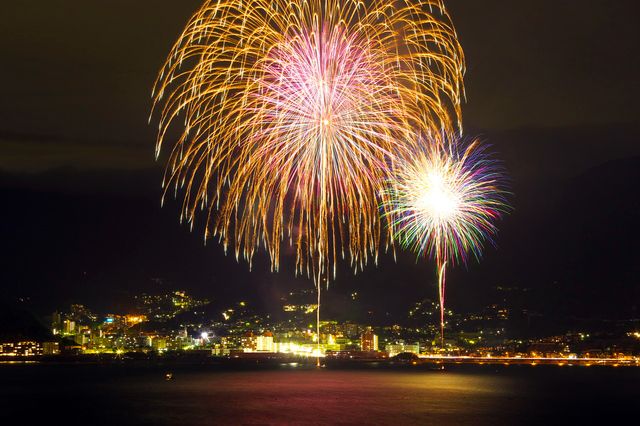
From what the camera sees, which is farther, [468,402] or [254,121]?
[468,402]

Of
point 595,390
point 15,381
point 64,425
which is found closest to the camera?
point 64,425

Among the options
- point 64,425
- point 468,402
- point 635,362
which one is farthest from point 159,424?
point 635,362

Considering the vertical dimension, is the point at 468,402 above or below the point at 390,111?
below

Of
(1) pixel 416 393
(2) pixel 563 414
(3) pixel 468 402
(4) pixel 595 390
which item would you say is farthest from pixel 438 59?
(4) pixel 595 390

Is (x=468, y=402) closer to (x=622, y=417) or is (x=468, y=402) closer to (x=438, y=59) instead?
(x=622, y=417)

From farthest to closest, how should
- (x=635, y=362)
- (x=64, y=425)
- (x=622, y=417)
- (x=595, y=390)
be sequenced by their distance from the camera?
1. (x=635, y=362)
2. (x=595, y=390)
3. (x=622, y=417)
4. (x=64, y=425)

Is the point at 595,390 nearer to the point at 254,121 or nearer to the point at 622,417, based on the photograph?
the point at 622,417
